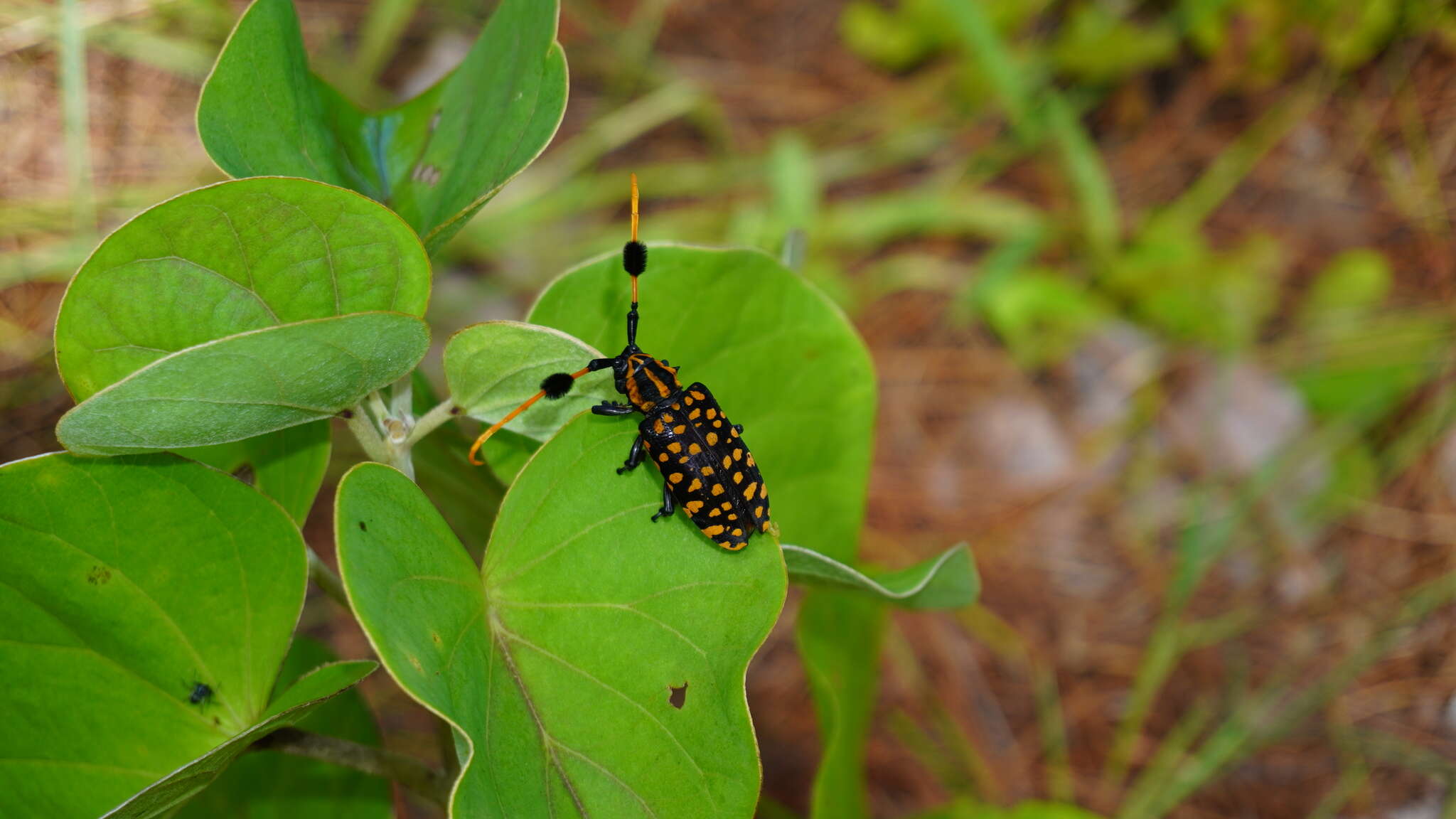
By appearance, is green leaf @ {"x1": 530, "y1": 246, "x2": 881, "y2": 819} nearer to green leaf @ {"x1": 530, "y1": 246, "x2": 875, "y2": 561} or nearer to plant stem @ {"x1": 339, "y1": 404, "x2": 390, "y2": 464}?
green leaf @ {"x1": 530, "y1": 246, "x2": 875, "y2": 561}

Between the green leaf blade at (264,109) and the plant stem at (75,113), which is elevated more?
the plant stem at (75,113)

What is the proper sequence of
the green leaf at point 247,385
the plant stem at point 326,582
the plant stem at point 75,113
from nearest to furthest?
the green leaf at point 247,385 → the plant stem at point 326,582 → the plant stem at point 75,113

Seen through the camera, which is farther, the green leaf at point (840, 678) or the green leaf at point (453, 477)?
the green leaf at point (840, 678)

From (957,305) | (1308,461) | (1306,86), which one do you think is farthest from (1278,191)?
(957,305)

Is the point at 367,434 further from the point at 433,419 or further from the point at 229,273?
the point at 229,273

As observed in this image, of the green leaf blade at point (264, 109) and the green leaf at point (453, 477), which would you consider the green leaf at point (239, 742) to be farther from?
the green leaf blade at point (264, 109)

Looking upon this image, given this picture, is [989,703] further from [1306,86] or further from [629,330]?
[1306,86]

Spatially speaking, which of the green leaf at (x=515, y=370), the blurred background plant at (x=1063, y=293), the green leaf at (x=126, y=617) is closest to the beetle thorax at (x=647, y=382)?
the green leaf at (x=515, y=370)
